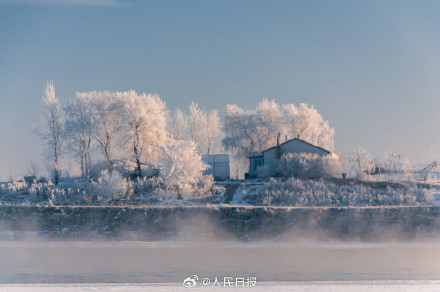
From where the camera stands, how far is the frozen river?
36.2ft

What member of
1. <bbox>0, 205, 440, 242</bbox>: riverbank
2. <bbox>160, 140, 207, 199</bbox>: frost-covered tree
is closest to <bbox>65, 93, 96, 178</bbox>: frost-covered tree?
<bbox>160, 140, 207, 199</bbox>: frost-covered tree

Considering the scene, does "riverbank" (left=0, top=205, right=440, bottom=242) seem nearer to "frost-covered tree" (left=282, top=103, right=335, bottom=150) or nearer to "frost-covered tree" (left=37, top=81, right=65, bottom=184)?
"frost-covered tree" (left=37, top=81, right=65, bottom=184)

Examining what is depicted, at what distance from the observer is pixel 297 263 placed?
1277 centimetres

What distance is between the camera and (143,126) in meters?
47.8

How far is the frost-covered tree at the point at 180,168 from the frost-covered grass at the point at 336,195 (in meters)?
4.72

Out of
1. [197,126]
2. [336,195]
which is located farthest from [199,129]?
[336,195]

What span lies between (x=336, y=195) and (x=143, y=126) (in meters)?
23.2

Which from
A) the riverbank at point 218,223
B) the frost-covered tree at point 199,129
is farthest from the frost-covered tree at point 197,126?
the riverbank at point 218,223

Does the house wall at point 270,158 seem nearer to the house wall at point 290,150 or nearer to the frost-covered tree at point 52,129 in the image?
the house wall at point 290,150

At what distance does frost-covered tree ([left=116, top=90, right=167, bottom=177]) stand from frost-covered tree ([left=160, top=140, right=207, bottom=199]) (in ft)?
41.1

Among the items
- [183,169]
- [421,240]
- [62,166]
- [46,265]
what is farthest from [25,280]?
[62,166]

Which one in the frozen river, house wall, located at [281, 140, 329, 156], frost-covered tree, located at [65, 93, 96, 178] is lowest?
the frozen river

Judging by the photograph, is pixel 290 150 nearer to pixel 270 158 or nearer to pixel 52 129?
pixel 270 158

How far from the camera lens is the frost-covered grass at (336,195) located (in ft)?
96.4
